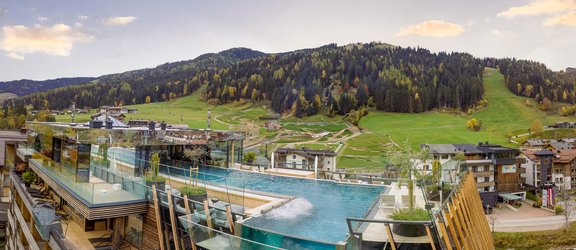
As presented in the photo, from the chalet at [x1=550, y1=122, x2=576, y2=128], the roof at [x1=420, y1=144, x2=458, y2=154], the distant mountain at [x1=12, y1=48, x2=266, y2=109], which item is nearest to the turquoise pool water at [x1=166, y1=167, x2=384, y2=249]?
the roof at [x1=420, y1=144, x2=458, y2=154]

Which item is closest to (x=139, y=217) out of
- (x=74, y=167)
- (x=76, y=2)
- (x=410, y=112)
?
(x=74, y=167)

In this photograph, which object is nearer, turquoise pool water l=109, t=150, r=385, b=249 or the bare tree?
turquoise pool water l=109, t=150, r=385, b=249

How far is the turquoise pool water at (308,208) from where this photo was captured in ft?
23.4

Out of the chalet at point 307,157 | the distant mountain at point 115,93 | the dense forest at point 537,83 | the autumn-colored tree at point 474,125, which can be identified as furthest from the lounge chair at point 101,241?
the dense forest at point 537,83

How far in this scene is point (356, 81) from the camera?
14338 cm

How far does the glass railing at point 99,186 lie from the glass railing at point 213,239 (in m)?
3.45

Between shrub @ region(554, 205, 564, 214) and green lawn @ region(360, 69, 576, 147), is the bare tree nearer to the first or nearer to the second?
shrub @ region(554, 205, 564, 214)

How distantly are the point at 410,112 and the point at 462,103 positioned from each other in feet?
71.8

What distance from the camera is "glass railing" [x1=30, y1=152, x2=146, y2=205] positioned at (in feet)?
32.8

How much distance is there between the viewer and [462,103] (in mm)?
119500

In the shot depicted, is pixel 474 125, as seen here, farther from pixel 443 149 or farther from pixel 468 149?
pixel 443 149

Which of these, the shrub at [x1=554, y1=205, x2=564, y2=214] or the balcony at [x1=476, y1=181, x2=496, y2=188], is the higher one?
the balcony at [x1=476, y1=181, x2=496, y2=188]

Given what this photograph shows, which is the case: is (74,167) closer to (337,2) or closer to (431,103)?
(337,2)

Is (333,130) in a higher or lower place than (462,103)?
lower
